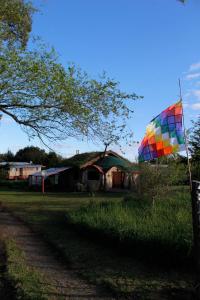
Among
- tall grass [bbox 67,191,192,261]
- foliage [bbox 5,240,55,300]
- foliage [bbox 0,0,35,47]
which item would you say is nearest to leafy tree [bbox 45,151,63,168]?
foliage [bbox 0,0,35,47]

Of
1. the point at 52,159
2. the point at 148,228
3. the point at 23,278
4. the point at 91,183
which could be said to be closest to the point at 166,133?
the point at 148,228

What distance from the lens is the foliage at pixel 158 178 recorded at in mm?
18603

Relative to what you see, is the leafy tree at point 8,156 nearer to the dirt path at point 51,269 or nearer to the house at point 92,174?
the house at point 92,174

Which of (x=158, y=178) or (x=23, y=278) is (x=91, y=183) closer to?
(x=158, y=178)

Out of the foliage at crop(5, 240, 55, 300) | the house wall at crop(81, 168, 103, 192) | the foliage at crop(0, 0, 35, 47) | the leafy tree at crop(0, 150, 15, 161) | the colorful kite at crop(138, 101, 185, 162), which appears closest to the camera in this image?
the foliage at crop(5, 240, 55, 300)

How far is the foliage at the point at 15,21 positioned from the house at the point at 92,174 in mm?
28815

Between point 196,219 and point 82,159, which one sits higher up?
point 82,159

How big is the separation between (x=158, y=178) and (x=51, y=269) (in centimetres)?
1038

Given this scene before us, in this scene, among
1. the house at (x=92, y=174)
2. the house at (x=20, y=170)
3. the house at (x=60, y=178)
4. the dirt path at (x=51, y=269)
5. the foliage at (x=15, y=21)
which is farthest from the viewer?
the house at (x=20, y=170)

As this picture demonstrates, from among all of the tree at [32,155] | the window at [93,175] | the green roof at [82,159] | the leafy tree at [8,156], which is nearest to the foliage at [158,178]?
the green roof at [82,159]

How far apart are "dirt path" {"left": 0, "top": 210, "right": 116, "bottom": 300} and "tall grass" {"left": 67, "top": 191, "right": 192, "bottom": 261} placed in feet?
4.83

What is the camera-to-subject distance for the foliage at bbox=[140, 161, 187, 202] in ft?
61.0

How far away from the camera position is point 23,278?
26.2 feet

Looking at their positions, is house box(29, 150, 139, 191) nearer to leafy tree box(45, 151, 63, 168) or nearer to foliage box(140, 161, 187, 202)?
foliage box(140, 161, 187, 202)
